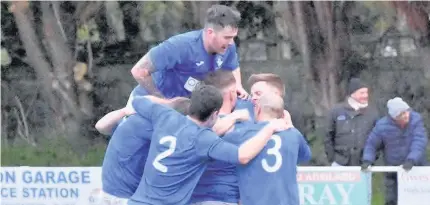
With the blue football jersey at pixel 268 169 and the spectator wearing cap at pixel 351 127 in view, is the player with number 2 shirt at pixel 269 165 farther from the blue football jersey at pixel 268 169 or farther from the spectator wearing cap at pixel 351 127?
the spectator wearing cap at pixel 351 127

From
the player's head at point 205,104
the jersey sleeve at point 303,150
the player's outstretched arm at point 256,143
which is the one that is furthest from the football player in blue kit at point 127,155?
the jersey sleeve at point 303,150

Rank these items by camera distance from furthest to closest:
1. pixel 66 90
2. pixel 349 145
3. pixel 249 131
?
pixel 66 90 → pixel 349 145 → pixel 249 131

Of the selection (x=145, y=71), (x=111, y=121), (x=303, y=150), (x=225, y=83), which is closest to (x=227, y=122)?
(x=225, y=83)

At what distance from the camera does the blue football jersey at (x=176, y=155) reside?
5879 millimetres

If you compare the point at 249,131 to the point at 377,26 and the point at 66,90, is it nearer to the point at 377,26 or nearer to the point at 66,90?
the point at 377,26

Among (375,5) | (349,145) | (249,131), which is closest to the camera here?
(249,131)

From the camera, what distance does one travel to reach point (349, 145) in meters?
10.1

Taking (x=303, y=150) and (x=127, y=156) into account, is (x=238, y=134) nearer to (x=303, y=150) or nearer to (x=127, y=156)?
(x=303, y=150)

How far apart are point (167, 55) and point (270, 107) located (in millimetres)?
770

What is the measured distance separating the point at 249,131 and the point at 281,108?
0.26m

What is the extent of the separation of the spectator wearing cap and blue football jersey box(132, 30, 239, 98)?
344 cm

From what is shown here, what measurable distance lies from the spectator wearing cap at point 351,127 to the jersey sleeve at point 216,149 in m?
4.26

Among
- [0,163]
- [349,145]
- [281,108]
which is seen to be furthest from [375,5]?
[281,108]

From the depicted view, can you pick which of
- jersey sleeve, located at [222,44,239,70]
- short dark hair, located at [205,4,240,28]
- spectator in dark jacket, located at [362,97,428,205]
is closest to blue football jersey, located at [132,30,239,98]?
jersey sleeve, located at [222,44,239,70]
